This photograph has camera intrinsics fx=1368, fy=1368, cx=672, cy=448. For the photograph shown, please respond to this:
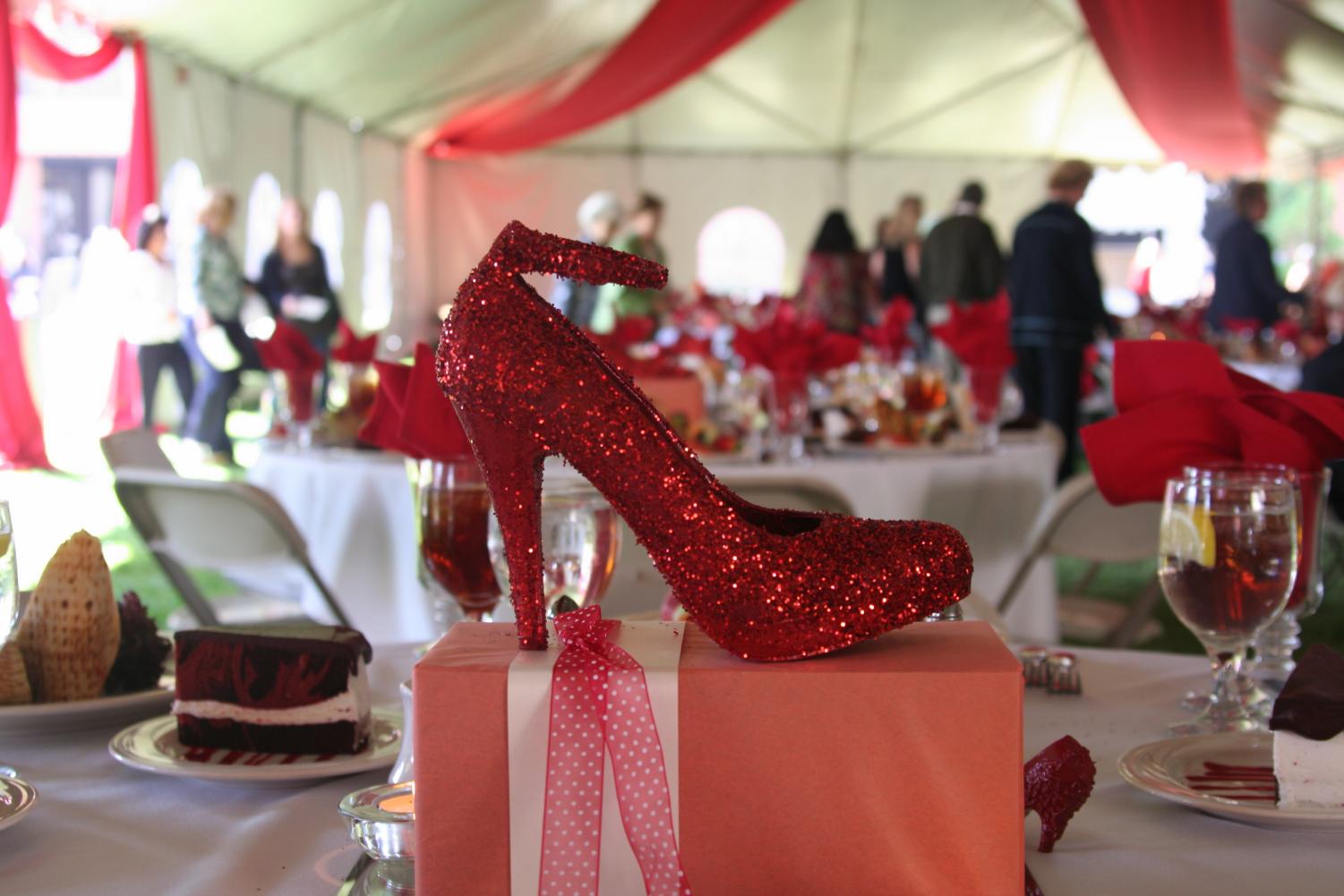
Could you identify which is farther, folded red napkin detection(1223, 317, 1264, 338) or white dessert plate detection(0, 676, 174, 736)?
folded red napkin detection(1223, 317, 1264, 338)

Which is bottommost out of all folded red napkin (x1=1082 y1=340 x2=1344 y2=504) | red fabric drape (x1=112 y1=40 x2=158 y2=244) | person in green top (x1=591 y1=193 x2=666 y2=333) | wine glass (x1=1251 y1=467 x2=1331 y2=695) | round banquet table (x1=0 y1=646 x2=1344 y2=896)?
round banquet table (x1=0 y1=646 x2=1344 y2=896)

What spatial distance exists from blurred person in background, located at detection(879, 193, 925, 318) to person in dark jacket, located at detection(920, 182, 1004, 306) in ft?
2.61

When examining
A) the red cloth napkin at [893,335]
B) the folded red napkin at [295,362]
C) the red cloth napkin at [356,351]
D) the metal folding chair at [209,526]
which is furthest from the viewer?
the red cloth napkin at [893,335]

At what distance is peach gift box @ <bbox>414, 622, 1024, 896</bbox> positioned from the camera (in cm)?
60

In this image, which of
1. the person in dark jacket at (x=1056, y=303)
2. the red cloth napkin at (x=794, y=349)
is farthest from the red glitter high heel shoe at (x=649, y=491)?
the person in dark jacket at (x=1056, y=303)

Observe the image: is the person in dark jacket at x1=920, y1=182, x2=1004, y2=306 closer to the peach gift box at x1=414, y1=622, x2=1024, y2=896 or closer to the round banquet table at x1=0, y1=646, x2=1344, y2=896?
the round banquet table at x1=0, y1=646, x2=1344, y2=896

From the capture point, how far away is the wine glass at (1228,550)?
3.09ft

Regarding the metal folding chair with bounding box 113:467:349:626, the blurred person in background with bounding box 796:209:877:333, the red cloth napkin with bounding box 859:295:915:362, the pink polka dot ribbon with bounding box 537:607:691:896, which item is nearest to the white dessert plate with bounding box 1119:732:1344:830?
the pink polka dot ribbon with bounding box 537:607:691:896

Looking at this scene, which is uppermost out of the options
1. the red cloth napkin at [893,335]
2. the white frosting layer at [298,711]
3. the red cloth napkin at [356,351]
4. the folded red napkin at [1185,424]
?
the red cloth napkin at [893,335]

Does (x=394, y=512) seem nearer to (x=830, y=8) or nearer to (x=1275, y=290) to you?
(x=1275, y=290)

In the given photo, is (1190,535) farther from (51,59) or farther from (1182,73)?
(51,59)

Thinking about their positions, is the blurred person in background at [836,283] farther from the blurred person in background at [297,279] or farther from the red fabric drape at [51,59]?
the red fabric drape at [51,59]

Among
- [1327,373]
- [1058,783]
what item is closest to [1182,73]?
[1327,373]

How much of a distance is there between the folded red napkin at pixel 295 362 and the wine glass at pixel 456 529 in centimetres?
206
